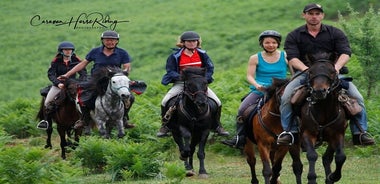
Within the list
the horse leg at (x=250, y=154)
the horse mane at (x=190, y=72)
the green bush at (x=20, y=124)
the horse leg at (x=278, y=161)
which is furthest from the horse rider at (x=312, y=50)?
the green bush at (x=20, y=124)

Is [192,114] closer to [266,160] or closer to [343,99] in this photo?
[266,160]

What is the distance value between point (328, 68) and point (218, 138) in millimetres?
8365

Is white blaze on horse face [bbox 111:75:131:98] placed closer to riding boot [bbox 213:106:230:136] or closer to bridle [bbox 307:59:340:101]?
riding boot [bbox 213:106:230:136]

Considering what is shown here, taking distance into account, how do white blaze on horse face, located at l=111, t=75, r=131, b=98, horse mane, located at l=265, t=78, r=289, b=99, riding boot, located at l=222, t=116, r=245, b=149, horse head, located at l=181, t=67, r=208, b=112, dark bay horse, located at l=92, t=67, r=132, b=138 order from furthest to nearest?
dark bay horse, located at l=92, t=67, r=132, b=138
white blaze on horse face, located at l=111, t=75, r=131, b=98
horse head, located at l=181, t=67, r=208, b=112
riding boot, located at l=222, t=116, r=245, b=149
horse mane, located at l=265, t=78, r=289, b=99

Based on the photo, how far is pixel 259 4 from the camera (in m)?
44.6

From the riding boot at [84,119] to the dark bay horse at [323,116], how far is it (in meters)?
6.99

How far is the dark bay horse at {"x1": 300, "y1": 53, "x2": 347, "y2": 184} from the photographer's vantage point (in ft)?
32.7

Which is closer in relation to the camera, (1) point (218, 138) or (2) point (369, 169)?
(2) point (369, 169)

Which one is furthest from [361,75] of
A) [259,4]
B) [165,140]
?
[259,4]

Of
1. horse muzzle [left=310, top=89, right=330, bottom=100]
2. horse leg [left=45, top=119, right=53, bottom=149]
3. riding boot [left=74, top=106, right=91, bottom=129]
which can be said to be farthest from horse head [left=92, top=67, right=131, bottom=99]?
horse muzzle [left=310, top=89, right=330, bottom=100]

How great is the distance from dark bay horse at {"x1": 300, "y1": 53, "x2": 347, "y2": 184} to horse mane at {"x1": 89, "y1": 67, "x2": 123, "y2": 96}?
19.6 ft

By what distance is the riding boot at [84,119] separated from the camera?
16.6m

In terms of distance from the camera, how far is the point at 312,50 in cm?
1093

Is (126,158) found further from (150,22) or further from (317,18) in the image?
(150,22)
